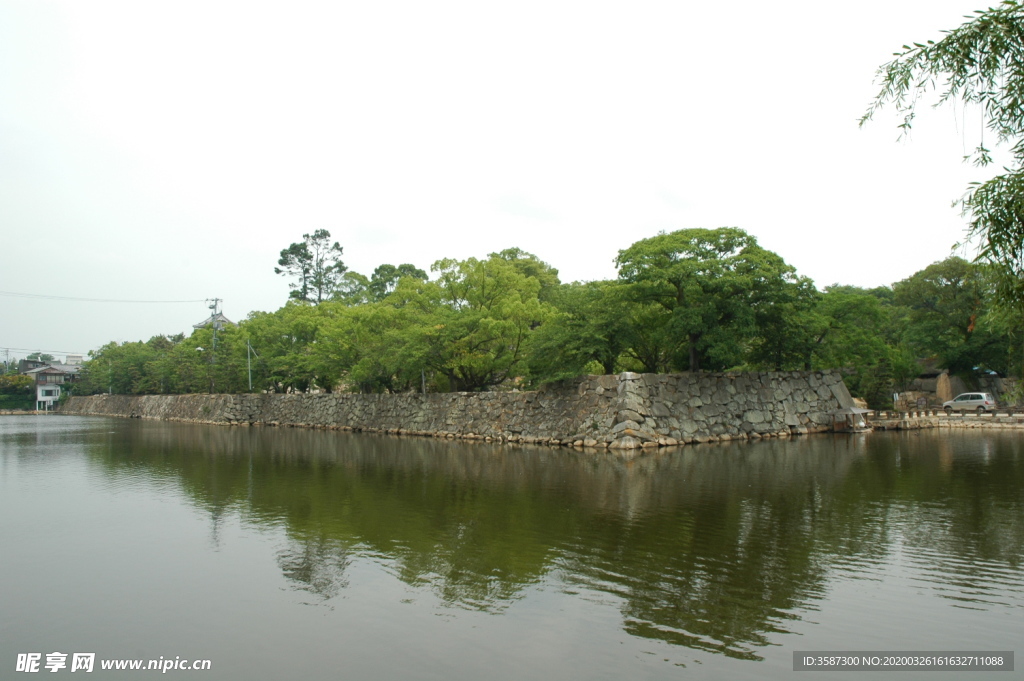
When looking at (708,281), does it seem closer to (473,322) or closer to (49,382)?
(473,322)

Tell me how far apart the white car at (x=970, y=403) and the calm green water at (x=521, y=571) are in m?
17.7

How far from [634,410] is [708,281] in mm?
4339

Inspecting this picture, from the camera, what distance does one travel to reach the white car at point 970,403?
28.8 meters

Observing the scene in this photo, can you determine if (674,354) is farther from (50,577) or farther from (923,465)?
(50,577)

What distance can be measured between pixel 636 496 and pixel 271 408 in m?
33.5

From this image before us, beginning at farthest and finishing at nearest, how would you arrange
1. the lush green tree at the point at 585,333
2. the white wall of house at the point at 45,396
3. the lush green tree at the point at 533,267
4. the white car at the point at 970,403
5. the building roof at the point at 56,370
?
the building roof at the point at 56,370, the white wall of house at the point at 45,396, the lush green tree at the point at 533,267, the white car at the point at 970,403, the lush green tree at the point at 585,333

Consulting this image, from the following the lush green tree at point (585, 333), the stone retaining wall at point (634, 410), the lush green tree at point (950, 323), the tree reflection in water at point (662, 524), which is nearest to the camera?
the tree reflection in water at point (662, 524)

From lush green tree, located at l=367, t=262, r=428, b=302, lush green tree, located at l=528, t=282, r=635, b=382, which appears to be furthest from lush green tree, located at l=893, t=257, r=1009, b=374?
lush green tree, located at l=367, t=262, r=428, b=302

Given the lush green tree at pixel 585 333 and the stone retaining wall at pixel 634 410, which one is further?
the lush green tree at pixel 585 333

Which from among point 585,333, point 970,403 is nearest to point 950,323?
point 970,403

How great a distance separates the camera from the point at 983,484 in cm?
1179

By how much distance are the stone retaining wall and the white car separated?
7.82 m

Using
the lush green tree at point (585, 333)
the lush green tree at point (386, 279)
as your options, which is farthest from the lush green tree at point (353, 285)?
the lush green tree at point (585, 333)

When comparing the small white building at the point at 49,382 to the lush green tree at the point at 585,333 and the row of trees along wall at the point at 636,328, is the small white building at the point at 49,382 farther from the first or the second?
the lush green tree at the point at 585,333
